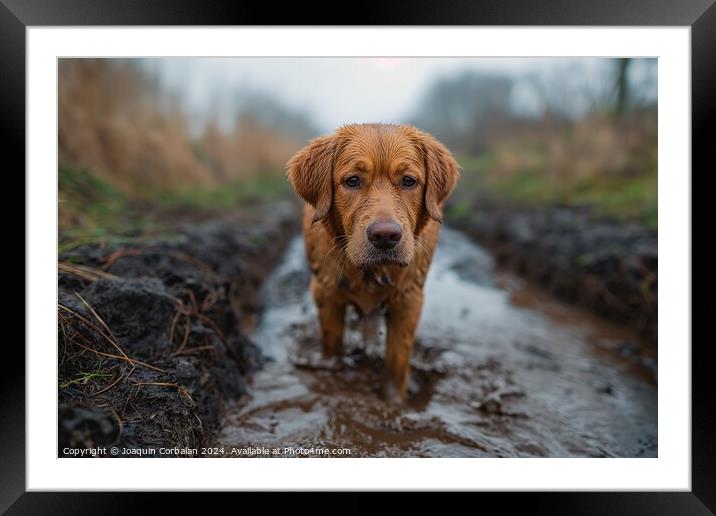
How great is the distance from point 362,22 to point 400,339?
2.48 metres

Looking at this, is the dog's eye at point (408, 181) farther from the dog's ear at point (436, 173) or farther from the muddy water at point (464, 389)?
the muddy water at point (464, 389)

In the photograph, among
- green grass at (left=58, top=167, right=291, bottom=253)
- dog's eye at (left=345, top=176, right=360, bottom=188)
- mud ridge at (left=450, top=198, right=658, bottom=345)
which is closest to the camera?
dog's eye at (left=345, top=176, right=360, bottom=188)

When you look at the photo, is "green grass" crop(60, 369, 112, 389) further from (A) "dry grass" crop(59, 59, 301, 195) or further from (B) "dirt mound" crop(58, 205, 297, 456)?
(A) "dry grass" crop(59, 59, 301, 195)

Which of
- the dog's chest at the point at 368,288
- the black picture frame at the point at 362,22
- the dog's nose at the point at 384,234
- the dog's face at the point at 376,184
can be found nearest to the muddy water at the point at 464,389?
the black picture frame at the point at 362,22

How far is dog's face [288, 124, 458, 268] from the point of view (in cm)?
343

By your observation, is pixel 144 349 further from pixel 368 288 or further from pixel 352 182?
pixel 352 182

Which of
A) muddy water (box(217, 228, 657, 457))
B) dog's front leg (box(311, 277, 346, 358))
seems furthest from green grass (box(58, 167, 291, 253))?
dog's front leg (box(311, 277, 346, 358))

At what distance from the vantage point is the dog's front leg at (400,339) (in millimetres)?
4121

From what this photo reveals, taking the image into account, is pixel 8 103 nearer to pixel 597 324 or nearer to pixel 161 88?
pixel 161 88

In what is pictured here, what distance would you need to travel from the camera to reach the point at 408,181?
369 centimetres

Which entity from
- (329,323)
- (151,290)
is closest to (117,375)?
(151,290)

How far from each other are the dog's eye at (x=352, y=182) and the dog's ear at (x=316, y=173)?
20 centimetres

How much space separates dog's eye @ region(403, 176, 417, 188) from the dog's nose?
49cm

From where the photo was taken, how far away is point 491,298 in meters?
7.61
